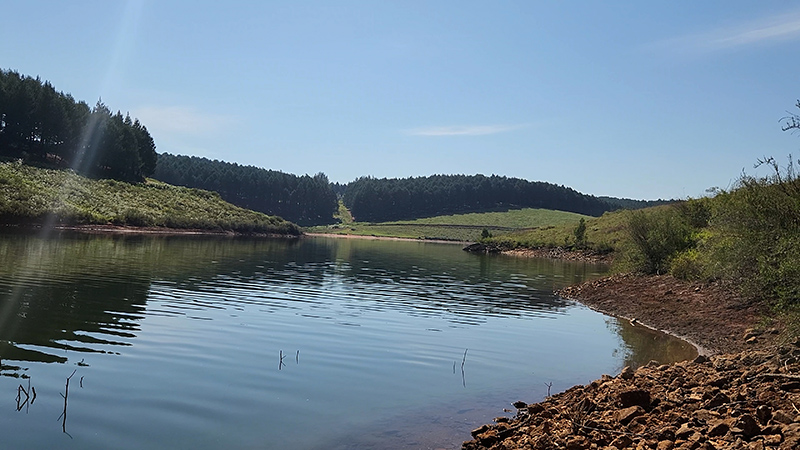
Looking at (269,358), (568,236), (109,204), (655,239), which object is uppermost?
(109,204)

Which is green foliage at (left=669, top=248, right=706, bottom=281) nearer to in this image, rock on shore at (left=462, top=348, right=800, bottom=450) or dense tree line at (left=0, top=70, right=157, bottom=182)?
rock on shore at (left=462, top=348, right=800, bottom=450)

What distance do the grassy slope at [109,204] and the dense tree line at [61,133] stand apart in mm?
9772

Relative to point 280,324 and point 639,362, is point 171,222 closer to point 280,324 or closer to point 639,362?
point 280,324

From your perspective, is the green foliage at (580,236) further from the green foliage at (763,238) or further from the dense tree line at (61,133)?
the dense tree line at (61,133)

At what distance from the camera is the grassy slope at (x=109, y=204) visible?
73.8m

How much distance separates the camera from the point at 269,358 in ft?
57.3

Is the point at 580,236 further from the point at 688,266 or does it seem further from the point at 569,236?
the point at 688,266

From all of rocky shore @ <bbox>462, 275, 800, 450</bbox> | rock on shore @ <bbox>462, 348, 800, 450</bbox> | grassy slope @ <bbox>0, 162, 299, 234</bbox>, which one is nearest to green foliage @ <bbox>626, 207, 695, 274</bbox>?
rocky shore @ <bbox>462, 275, 800, 450</bbox>

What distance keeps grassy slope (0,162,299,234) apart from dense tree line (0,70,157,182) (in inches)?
385

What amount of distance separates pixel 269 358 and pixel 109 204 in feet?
282

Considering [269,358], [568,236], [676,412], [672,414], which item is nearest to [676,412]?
[676,412]

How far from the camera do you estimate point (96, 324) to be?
20.5 m

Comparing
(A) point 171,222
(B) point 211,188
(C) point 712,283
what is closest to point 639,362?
(C) point 712,283

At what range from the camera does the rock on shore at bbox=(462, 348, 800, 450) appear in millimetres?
8695
